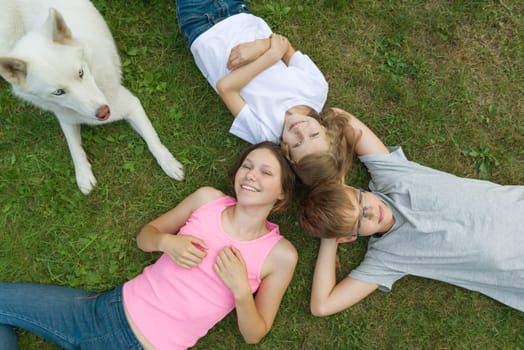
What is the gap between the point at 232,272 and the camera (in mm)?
3174

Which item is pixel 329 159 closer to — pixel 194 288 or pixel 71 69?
pixel 194 288

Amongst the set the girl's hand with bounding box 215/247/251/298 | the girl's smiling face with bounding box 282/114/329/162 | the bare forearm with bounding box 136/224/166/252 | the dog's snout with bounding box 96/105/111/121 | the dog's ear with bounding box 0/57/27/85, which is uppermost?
the dog's ear with bounding box 0/57/27/85

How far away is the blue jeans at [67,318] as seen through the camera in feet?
10.5

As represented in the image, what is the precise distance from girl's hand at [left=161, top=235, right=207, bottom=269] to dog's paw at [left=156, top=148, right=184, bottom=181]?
2.54ft

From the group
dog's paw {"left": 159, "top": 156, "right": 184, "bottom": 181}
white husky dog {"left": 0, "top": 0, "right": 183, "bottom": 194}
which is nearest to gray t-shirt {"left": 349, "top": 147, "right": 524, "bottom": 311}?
dog's paw {"left": 159, "top": 156, "right": 184, "bottom": 181}

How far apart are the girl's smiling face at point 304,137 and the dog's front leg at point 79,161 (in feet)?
6.31

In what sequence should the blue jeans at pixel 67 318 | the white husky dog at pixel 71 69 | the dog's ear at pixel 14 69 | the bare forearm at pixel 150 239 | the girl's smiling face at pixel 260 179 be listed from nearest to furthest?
the dog's ear at pixel 14 69 < the white husky dog at pixel 71 69 < the girl's smiling face at pixel 260 179 < the blue jeans at pixel 67 318 < the bare forearm at pixel 150 239

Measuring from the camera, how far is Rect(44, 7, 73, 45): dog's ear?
2.54 m

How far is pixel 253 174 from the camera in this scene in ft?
10.3

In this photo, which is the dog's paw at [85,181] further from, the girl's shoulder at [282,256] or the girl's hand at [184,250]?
the girl's shoulder at [282,256]

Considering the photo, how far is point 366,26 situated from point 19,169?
3801mm

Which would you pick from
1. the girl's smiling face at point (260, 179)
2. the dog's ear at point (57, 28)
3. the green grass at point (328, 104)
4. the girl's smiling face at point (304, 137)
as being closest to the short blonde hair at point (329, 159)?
the girl's smiling face at point (304, 137)

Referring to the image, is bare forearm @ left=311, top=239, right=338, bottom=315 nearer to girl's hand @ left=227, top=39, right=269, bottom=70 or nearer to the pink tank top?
the pink tank top

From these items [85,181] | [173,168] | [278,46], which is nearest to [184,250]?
[173,168]
